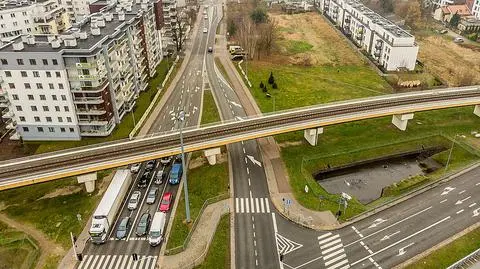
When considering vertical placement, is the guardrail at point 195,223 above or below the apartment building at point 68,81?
below

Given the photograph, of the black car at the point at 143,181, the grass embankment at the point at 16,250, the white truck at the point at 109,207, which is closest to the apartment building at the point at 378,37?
the black car at the point at 143,181

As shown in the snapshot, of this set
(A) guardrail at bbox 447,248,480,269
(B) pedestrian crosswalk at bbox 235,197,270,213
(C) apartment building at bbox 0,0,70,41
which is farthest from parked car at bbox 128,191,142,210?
(C) apartment building at bbox 0,0,70,41

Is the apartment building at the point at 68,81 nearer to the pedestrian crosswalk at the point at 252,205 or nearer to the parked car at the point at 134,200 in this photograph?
the parked car at the point at 134,200

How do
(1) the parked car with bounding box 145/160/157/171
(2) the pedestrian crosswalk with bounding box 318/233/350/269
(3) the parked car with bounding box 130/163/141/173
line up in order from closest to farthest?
Answer: (2) the pedestrian crosswalk with bounding box 318/233/350/269
(3) the parked car with bounding box 130/163/141/173
(1) the parked car with bounding box 145/160/157/171

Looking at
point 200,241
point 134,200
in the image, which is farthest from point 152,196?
point 200,241

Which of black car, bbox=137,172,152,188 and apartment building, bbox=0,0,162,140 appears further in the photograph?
apartment building, bbox=0,0,162,140

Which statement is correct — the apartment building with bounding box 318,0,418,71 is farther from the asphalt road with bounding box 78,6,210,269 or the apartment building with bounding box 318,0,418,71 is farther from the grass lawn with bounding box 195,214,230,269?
the grass lawn with bounding box 195,214,230,269

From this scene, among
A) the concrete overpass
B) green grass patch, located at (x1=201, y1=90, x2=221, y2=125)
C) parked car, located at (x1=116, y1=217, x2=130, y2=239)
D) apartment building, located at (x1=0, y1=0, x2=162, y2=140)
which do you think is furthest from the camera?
green grass patch, located at (x1=201, y1=90, x2=221, y2=125)

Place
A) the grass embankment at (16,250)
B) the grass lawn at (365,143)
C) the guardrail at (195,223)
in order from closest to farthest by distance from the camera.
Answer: the grass embankment at (16,250) → the guardrail at (195,223) → the grass lawn at (365,143)
